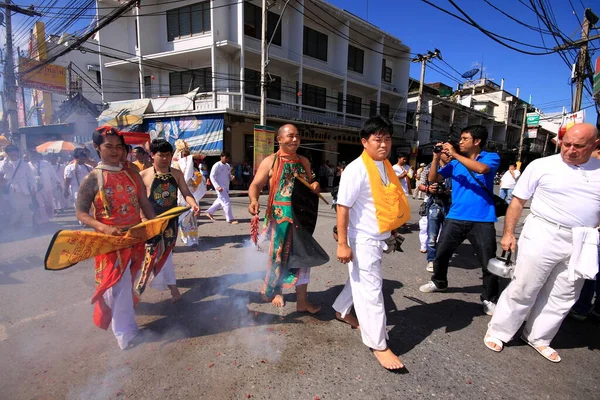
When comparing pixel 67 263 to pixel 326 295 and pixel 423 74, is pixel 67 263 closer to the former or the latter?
pixel 326 295

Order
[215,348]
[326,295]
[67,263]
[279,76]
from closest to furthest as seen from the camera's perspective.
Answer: [67,263] < [215,348] < [326,295] < [279,76]

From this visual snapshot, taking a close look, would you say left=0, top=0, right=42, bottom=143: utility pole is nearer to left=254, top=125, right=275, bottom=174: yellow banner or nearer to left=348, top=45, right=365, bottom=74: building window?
left=254, top=125, right=275, bottom=174: yellow banner

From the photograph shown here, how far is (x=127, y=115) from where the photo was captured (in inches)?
615

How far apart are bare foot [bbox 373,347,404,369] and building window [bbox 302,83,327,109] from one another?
718 inches

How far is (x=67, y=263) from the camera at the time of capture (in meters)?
2.17

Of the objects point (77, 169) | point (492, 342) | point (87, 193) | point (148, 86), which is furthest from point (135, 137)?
point (148, 86)

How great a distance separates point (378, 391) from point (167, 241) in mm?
2257

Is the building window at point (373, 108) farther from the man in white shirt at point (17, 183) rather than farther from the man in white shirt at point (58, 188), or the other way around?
the man in white shirt at point (17, 183)

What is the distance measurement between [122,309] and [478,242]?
332 centimetres

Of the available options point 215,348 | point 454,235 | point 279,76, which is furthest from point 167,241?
point 279,76

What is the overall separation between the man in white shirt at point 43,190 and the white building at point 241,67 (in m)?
7.23

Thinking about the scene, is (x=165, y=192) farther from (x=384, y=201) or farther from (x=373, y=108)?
(x=373, y=108)

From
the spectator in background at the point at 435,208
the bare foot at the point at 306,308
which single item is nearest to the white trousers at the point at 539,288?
the bare foot at the point at 306,308

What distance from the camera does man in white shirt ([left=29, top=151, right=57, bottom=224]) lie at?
7215 mm
